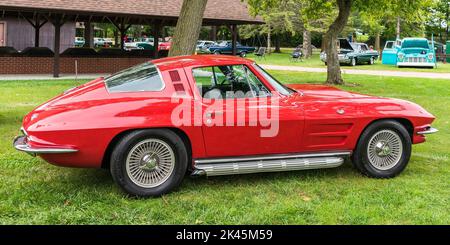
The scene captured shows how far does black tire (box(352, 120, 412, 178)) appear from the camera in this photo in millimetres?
5359

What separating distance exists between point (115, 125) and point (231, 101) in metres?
1.25

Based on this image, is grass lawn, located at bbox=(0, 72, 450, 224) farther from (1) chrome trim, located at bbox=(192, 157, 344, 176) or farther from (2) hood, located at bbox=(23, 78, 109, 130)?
(2) hood, located at bbox=(23, 78, 109, 130)

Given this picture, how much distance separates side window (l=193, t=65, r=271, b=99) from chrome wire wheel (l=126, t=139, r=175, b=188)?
2.57ft

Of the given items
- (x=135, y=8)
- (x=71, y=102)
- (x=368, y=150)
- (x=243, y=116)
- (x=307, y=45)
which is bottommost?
(x=368, y=150)

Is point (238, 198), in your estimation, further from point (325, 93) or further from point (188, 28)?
point (188, 28)

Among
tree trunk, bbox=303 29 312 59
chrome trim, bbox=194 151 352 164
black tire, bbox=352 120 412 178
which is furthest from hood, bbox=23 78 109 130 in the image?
tree trunk, bbox=303 29 312 59

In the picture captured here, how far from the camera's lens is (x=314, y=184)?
5242 millimetres

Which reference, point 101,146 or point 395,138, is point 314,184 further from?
point 101,146

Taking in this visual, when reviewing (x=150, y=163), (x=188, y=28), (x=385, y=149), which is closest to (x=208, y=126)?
(x=150, y=163)

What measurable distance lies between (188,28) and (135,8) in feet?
37.3

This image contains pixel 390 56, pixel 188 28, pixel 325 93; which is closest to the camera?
pixel 325 93

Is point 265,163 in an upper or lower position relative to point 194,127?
lower

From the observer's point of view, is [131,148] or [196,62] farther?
[196,62]

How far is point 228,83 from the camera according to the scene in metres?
5.33
